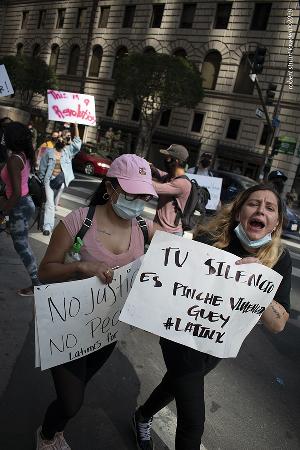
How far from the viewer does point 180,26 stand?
28938 mm

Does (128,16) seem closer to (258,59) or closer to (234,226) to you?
(258,59)

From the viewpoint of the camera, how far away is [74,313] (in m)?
2.07

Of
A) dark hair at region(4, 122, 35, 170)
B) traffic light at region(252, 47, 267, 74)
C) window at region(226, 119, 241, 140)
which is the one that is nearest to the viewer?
dark hair at region(4, 122, 35, 170)

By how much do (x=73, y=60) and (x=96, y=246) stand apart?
37.9 metres

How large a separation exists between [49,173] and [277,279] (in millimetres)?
5654

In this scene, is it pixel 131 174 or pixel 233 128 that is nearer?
pixel 131 174

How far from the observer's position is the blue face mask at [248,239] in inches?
84.8

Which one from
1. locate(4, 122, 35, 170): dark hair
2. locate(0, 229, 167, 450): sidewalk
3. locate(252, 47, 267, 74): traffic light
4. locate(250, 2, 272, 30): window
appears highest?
locate(250, 2, 272, 30): window

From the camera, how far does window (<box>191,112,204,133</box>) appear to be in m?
27.8

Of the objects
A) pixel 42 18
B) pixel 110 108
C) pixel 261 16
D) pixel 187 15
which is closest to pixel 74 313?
pixel 261 16

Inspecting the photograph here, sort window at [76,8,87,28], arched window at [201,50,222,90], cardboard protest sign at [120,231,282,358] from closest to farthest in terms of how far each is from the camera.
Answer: cardboard protest sign at [120,231,282,358] → arched window at [201,50,222,90] → window at [76,8,87,28]

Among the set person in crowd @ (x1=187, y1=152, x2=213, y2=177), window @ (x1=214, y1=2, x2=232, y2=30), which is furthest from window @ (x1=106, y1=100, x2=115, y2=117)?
person in crowd @ (x1=187, y1=152, x2=213, y2=177)

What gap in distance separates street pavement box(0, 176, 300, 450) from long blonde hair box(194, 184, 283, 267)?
54.6 inches

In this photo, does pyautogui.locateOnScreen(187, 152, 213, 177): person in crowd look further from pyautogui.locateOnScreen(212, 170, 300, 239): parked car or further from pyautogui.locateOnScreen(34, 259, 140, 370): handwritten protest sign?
pyautogui.locateOnScreen(34, 259, 140, 370): handwritten protest sign
